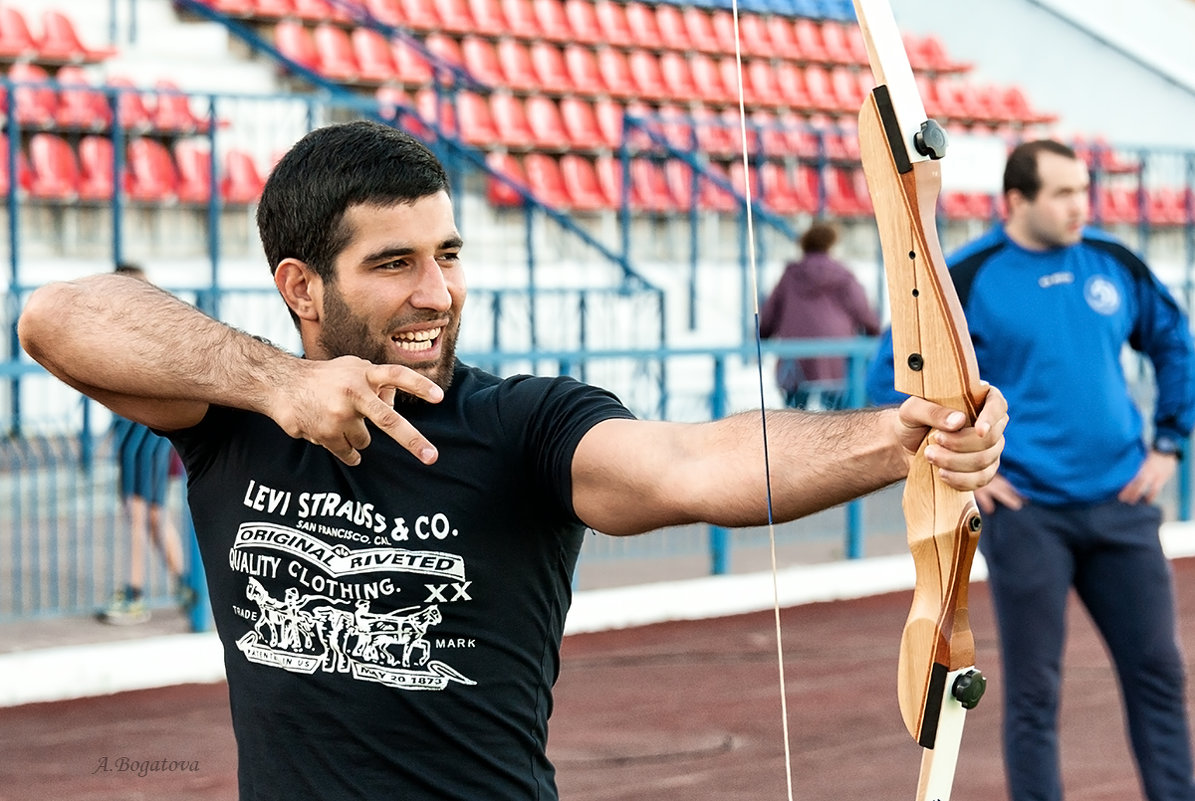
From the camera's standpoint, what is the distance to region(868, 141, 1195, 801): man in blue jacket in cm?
430

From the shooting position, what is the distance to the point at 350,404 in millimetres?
2037

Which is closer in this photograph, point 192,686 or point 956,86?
point 192,686

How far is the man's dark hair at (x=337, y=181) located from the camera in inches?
93.1

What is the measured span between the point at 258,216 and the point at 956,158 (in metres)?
10.7

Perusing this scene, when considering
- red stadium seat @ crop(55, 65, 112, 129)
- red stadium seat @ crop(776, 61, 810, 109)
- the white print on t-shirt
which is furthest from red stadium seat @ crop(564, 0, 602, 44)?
the white print on t-shirt

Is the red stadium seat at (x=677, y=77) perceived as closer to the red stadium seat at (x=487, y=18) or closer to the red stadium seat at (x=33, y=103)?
the red stadium seat at (x=487, y=18)

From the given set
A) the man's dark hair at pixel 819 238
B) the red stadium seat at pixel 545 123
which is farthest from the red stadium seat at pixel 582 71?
the man's dark hair at pixel 819 238

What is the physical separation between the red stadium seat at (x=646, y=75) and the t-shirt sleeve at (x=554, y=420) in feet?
50.0

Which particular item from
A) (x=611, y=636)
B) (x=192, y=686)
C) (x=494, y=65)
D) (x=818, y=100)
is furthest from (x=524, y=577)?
(x=818, y=100)

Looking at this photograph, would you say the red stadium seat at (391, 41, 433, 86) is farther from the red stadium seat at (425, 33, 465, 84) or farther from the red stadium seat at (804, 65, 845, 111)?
the red stadium seat at (804, 65, 845, 111)

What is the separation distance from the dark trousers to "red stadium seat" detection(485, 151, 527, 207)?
387 inches

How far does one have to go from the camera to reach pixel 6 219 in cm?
1223

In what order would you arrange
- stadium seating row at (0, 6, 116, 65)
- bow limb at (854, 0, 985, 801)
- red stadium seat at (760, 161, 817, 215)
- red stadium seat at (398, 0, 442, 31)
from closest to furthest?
bow limb at (854, 0, 985, 801), stadium seating row at (0, 6, 116, 65), red stadium seat at (398, 0, 442, 31), red stadium seat at (760, 161, 817, 215)

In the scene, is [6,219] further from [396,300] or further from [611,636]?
[396,300]
